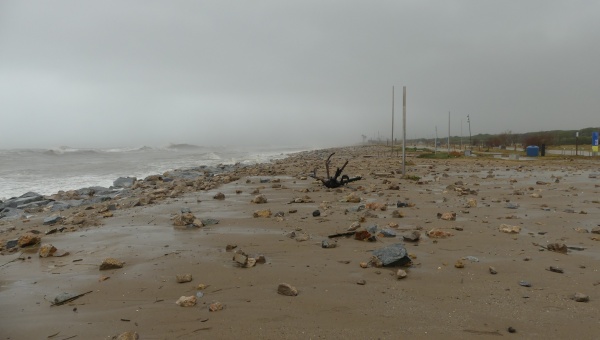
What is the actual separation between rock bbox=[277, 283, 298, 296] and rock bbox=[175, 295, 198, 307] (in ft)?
2.53

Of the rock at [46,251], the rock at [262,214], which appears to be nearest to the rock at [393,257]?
the rock at [262,214]

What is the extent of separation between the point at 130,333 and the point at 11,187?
64.1 ft

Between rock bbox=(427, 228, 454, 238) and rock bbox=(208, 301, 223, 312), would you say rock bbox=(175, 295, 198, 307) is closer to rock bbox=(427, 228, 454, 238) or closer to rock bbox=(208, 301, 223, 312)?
rock bbox=(208, 301, 223, 312)

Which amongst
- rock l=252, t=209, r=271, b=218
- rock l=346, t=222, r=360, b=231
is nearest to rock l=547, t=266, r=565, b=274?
rock l=346, t=222, r=360, b=231

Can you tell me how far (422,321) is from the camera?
299 cm

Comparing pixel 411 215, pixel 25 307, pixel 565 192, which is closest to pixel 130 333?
pixel 25 307

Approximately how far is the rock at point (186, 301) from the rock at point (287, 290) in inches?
30.4

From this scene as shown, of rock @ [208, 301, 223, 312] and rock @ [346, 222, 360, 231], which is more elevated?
rock @ [346, 222, 360, 231]

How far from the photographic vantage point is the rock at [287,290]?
11.6ft

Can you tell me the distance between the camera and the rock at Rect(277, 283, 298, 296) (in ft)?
11.6

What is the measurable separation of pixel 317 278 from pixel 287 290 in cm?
48

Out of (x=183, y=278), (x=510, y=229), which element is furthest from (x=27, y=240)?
(x=510, y=229)

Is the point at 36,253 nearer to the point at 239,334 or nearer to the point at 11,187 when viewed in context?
the point at 239,334

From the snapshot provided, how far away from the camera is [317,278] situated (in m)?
3.92
